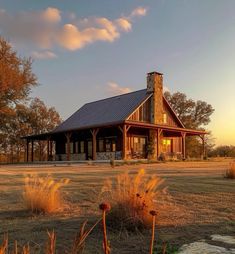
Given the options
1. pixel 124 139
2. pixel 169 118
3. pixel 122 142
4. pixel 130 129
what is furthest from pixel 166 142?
pixel 124 139

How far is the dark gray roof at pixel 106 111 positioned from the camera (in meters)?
28.6

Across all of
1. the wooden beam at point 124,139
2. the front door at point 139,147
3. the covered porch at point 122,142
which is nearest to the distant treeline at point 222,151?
the covered porch at point 122,142

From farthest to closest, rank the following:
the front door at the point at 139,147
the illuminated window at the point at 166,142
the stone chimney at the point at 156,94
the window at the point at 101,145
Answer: the illuminated window at the point at 166,142 → the window at the point at 101,145 → the stone chimney at the point at 156,94 → the front door at the point at 139,147

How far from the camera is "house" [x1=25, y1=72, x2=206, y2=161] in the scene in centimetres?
2816

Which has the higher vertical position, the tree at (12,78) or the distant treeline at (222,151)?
the tree at (12,78)

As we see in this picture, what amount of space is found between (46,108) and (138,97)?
1766cm

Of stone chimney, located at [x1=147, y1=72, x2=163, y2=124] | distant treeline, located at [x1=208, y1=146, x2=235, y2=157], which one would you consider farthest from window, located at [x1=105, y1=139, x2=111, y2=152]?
distant treeline, located at [x1=208, y1=146, x2=235, y2=157]

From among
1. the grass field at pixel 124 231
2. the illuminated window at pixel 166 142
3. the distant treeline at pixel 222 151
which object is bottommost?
the grass field at pixel 124 231

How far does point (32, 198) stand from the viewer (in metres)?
6.44

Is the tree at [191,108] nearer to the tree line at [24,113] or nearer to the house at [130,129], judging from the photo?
the tree line at [24,113]

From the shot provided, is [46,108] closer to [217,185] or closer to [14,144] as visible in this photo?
[14,144]

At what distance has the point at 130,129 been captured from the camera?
97.2 feet

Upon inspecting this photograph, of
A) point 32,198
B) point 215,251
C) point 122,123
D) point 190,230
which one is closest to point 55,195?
point 32,198

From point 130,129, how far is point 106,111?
2.78 m
